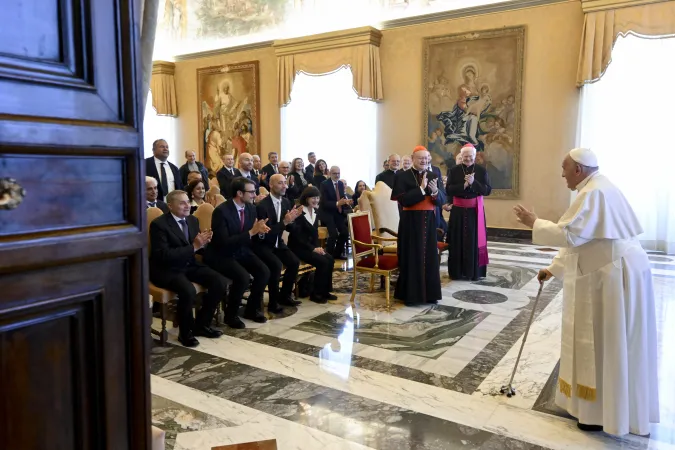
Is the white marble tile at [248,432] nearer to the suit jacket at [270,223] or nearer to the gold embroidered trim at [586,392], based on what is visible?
the gold embroidered trim at [586,392]

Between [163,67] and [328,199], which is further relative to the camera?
[163,67]

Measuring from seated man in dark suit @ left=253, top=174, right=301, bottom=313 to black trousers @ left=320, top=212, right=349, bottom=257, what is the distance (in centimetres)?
206

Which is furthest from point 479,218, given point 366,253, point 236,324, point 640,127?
point 640,127

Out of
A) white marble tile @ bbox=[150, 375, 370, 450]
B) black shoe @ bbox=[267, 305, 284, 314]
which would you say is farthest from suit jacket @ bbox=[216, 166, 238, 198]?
white marble tile @ bbox=[150, 375, 370, 450]

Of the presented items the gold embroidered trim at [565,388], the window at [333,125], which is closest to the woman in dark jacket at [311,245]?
the gold embroidered trim at [565,388]

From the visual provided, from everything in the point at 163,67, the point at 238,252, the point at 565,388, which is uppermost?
the point at 163,67

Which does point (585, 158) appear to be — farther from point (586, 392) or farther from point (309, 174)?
point (309, 174)

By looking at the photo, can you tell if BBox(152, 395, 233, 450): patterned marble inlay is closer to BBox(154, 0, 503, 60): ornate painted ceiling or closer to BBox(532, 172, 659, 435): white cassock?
BBox(532, 172, 659, 435): white cassock

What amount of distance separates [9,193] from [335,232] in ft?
22.6

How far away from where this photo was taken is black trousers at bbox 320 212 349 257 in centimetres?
780

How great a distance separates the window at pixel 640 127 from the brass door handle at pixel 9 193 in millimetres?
9798

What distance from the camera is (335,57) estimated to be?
38.7 feet

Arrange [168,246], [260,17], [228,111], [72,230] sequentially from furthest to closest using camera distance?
[228,111], [260,17], [168,246], [72,230]

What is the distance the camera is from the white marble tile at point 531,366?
11.7 feet
